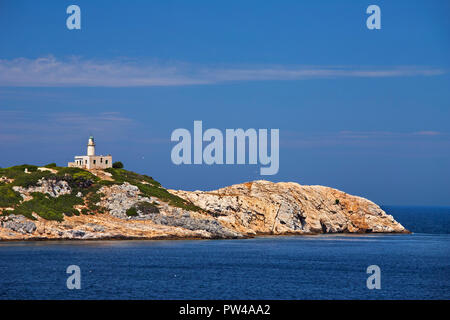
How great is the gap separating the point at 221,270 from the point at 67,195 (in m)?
59.0

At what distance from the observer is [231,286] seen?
73.5 meters

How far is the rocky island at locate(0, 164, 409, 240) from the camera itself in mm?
124375

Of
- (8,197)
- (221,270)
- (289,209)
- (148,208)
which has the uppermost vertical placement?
(8,197)

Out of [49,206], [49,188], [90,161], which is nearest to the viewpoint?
[49,206]

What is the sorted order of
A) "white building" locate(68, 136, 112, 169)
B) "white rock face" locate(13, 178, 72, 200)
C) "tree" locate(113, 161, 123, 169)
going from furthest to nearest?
"tree" locate(113, 161, 123, 169), "white building" locate(68, 136, 112, 169), "white rock face" locate(13, 178, 72, 200)

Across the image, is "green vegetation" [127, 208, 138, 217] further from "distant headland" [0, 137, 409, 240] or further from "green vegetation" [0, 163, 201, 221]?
"distant headland" [0, 137, 409, 240]

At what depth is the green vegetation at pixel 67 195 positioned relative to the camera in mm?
125438

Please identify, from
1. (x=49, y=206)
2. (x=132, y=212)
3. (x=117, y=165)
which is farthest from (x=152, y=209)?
(x=117, y=165)

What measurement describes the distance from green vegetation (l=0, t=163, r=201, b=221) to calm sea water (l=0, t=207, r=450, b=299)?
1179cm

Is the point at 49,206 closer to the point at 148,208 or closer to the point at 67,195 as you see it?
the point at 67,195

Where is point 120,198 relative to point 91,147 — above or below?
below

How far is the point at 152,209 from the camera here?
446 feet

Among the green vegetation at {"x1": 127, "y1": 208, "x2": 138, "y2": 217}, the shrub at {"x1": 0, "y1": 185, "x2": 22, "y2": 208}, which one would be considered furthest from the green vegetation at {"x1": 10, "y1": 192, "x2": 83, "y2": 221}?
→ the green vegetation at {"x1": 127, "y1": 208, "x2": 138, "y2": 217}
